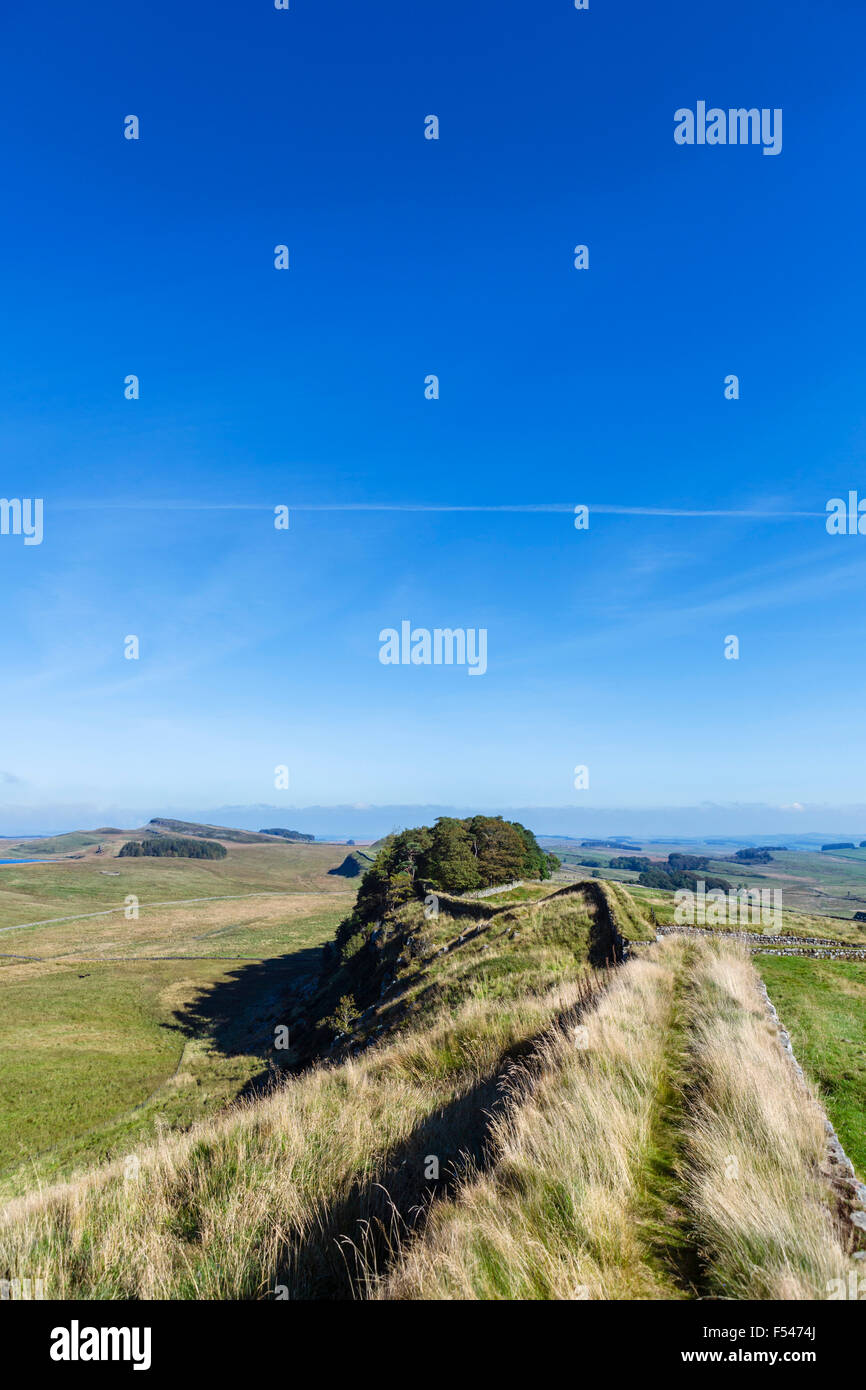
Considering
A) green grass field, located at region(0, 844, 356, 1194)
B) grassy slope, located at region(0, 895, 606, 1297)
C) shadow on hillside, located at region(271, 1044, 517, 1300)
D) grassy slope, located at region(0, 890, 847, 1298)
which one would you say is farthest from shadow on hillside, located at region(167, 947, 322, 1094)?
shadow on hillside, located at region(271, 1044, 517, 1300)

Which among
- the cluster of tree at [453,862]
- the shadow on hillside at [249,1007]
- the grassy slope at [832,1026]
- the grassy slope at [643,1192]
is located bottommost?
the shadow on hillside at [249,1007]

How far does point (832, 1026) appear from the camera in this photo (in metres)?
11.0

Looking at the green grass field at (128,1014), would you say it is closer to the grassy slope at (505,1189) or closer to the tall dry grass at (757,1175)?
the grassy slope at (505,1189)

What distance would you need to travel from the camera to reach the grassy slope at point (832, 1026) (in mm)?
7066

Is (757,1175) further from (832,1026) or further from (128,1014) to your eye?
(128,1014)

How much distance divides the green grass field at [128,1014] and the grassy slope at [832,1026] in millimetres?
9630

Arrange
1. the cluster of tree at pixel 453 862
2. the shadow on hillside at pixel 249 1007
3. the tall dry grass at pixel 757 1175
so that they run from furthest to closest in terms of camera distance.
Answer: the cluster of tree at pixel 453 862
the shadow on hillside at pixel 249 1007
the tall dry grass at pixel 757 1175

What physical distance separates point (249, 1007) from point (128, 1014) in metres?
11.3

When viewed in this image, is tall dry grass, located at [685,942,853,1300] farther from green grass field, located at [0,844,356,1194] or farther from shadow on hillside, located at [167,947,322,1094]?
shadow on hillside, located at [167,947,322,1094]

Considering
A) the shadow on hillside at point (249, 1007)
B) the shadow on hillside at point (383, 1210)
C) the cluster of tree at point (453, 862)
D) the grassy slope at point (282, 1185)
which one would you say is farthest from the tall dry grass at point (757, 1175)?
the cluster of tree at point (453, 862)

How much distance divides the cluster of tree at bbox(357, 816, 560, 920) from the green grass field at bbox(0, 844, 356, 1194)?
1464cm
